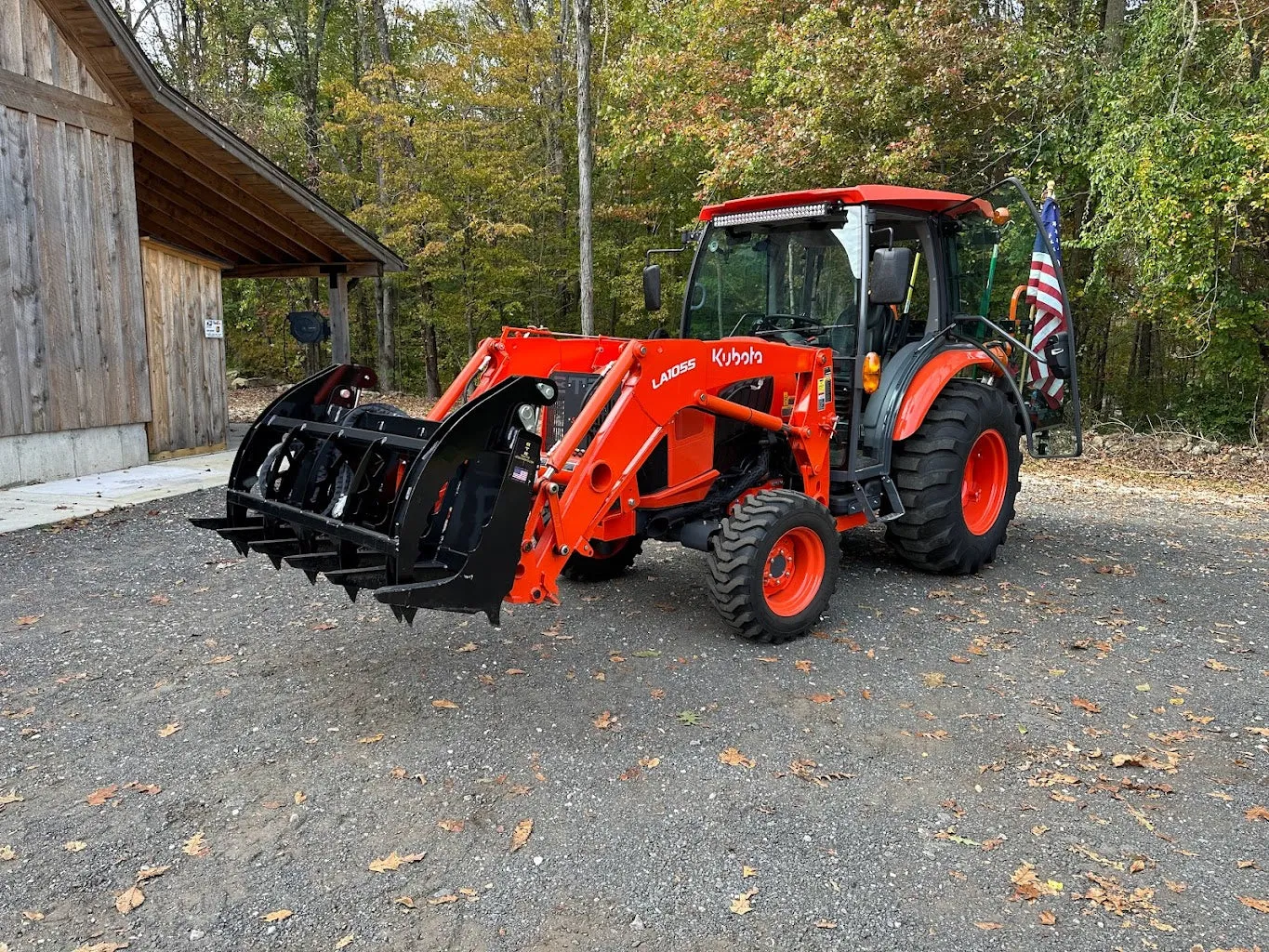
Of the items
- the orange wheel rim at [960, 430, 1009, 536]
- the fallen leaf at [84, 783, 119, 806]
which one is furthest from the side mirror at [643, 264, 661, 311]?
the fallen leaf at [84, 783, 119, 806]

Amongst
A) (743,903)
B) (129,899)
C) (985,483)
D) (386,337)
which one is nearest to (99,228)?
(129,899)

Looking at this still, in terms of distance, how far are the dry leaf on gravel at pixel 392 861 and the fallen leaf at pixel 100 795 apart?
1.13 metres

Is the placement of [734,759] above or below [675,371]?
below

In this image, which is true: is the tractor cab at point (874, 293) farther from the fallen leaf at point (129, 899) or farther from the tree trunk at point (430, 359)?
the tree trunk at point (430, 359)

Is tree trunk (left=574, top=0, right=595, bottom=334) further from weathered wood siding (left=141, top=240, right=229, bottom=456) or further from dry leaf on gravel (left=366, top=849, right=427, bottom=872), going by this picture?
dry leaf on gravel (left=366, top=849, right=427, bottom=872)

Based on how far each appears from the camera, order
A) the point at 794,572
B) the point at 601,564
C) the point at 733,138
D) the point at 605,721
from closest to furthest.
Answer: the point at 605,721, the point at 794,572, the point at 601,564, the point at 733,138

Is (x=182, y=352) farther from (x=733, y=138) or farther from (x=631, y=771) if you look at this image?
(x=631, y=771)

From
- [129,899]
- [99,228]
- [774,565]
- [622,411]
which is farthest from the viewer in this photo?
[99,228]

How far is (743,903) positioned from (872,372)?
354cm

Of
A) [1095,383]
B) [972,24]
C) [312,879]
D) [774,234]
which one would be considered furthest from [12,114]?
[1095,383]

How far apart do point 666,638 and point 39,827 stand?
2.89m

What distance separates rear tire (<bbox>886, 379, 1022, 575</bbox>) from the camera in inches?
220

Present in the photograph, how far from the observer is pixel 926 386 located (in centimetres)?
556

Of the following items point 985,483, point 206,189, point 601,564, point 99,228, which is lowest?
point 601,564
